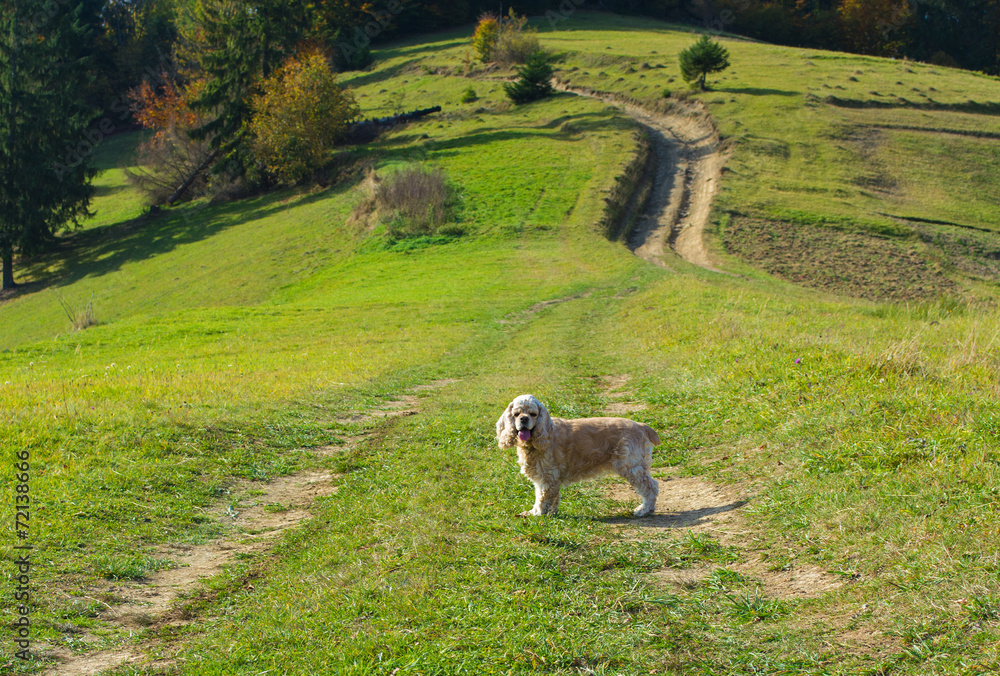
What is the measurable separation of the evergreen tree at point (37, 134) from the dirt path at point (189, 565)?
58.6 m

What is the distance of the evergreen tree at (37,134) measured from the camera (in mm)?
57625

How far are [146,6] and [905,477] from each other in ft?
427

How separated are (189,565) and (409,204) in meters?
42.1

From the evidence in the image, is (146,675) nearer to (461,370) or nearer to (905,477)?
(905,477)

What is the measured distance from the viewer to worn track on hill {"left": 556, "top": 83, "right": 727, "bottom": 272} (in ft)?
138

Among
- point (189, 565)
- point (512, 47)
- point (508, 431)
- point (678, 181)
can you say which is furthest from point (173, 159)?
point (508, 431)

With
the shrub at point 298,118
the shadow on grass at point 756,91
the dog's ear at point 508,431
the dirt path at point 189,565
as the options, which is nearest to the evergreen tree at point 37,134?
the shrub at point 298,118

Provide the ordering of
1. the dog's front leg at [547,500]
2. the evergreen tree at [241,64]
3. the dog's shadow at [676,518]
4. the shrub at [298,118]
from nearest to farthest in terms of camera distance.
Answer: the dog's shadow at [676,518] → the dog's front leg at [547,500] → the shrub at [298,118] → the evergreen tree at [241,64]

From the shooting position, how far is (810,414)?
32.3ft

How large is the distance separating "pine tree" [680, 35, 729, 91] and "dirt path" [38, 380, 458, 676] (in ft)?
211

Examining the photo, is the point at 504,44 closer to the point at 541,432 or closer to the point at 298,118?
the point at 298,118

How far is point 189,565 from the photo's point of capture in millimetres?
8094

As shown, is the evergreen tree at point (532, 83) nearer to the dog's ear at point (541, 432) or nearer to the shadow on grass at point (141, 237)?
the shadow on grass at point (141, 237)

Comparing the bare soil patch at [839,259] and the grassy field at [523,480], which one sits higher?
the grassy field at [523,480]
